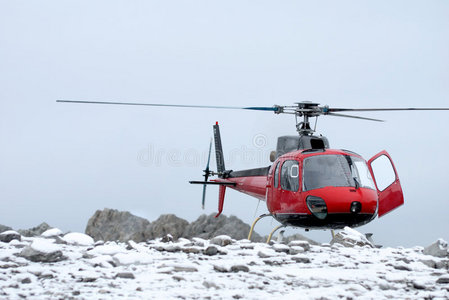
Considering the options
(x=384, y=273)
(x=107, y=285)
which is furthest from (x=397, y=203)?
(x=107, y=285)

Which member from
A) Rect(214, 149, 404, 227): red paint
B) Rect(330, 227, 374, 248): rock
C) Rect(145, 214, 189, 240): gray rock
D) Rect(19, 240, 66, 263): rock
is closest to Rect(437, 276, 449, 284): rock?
Rect(214, 149, 404, 227): red paint

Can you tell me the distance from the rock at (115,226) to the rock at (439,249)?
2671 cm

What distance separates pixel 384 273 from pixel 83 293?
199 inches

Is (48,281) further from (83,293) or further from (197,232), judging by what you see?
(197,232)

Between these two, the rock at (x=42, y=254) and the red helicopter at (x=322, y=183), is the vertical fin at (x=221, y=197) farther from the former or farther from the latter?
the rock at (x=42, y=254)

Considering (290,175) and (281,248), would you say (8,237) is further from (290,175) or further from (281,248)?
(290,175)

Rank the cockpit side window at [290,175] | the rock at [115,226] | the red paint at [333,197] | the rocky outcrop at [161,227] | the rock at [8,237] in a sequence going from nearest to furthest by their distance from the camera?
the rock at [8,237] < the red paint at [333,197] < the cockpit side window at [290,175] < the rocky outcrop at [161,227] < the rock at [115,226]

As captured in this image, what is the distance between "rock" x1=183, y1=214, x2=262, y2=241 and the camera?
1361 inches

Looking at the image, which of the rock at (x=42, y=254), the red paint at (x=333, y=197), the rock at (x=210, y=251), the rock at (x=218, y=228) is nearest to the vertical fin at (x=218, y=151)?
the red paint at (x=333, y=197)

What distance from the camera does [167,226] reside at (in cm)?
3547

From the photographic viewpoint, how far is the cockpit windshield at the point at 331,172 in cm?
1328

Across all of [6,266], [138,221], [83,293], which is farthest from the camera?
[138,221]

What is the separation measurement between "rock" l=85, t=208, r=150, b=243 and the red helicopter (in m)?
22.3

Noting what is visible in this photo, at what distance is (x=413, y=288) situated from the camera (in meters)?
7.93
